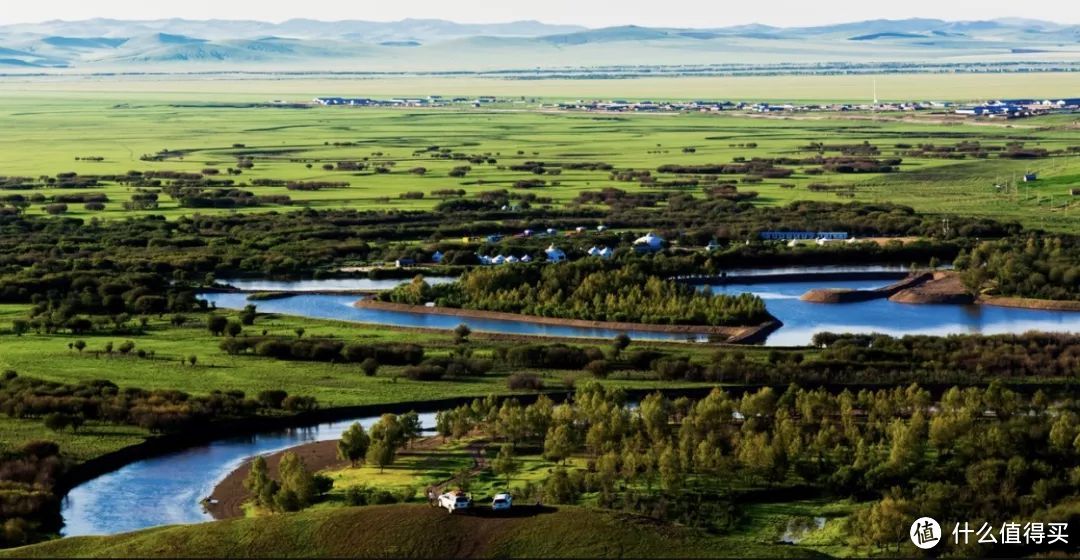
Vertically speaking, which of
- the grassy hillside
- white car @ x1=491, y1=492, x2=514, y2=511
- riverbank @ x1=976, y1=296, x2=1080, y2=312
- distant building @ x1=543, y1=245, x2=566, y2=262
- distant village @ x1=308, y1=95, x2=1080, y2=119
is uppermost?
Answer: white car @ x1=491, y1=492, x2=514, y2=511

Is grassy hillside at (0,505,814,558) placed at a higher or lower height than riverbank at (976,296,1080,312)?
higher

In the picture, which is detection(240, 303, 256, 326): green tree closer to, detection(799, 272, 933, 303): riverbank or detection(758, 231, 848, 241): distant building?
detection(799, 272, 933, 303): riverbank

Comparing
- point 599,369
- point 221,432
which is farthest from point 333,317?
point 221,432

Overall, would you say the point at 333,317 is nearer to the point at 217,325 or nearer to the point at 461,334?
the point at 217,325

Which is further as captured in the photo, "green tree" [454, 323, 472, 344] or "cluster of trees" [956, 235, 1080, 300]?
"cluster of trees" [956, 235, 1080, 300]

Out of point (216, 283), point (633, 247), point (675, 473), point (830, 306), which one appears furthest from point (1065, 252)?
point (675, 473)

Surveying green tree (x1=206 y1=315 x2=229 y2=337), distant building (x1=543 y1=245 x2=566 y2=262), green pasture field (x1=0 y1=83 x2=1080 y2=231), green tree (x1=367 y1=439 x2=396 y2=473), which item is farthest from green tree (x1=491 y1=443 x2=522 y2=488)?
green pasture field (x1=0 y1=83 x2=1080 y2=231)
